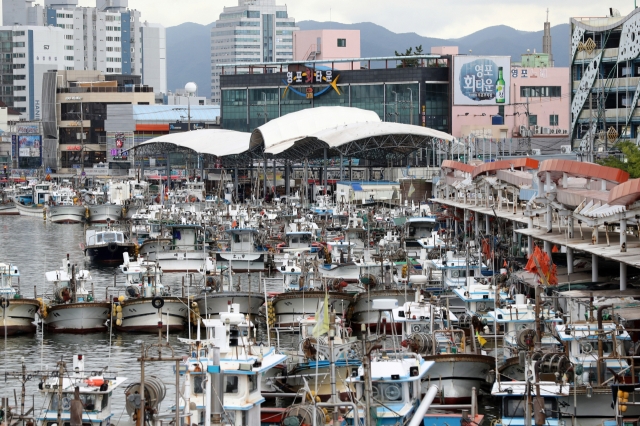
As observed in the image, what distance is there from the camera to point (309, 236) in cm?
6675

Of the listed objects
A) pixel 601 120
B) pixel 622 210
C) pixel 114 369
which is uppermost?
pixel 601 120

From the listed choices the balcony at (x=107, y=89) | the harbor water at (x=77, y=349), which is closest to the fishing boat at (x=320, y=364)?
the harbor water at (x=77, y=349)

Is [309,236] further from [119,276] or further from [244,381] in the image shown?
[244,381]

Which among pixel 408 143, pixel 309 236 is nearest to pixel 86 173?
pixel 408 143

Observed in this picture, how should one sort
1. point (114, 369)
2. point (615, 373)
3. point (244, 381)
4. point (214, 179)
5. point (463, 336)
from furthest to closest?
point (214, 179) < point (114, 369) < point (463, 336) < point (615, 373) < point (244, 381)

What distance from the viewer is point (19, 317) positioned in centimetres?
4447

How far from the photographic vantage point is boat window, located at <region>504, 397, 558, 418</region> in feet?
89.7

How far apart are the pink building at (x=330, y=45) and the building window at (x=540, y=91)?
49.8 m

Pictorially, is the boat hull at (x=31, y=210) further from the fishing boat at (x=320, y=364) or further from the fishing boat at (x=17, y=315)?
the fishing boat at (x=320, y=364)

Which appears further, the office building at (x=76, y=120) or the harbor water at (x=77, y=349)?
the office building at (x=76, y=120)

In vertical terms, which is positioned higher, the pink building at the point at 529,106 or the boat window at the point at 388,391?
the pink building at the point at 529,106

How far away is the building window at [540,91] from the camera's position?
137750 mm

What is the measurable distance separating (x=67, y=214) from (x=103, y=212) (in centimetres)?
323

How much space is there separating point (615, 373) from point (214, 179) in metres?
117
